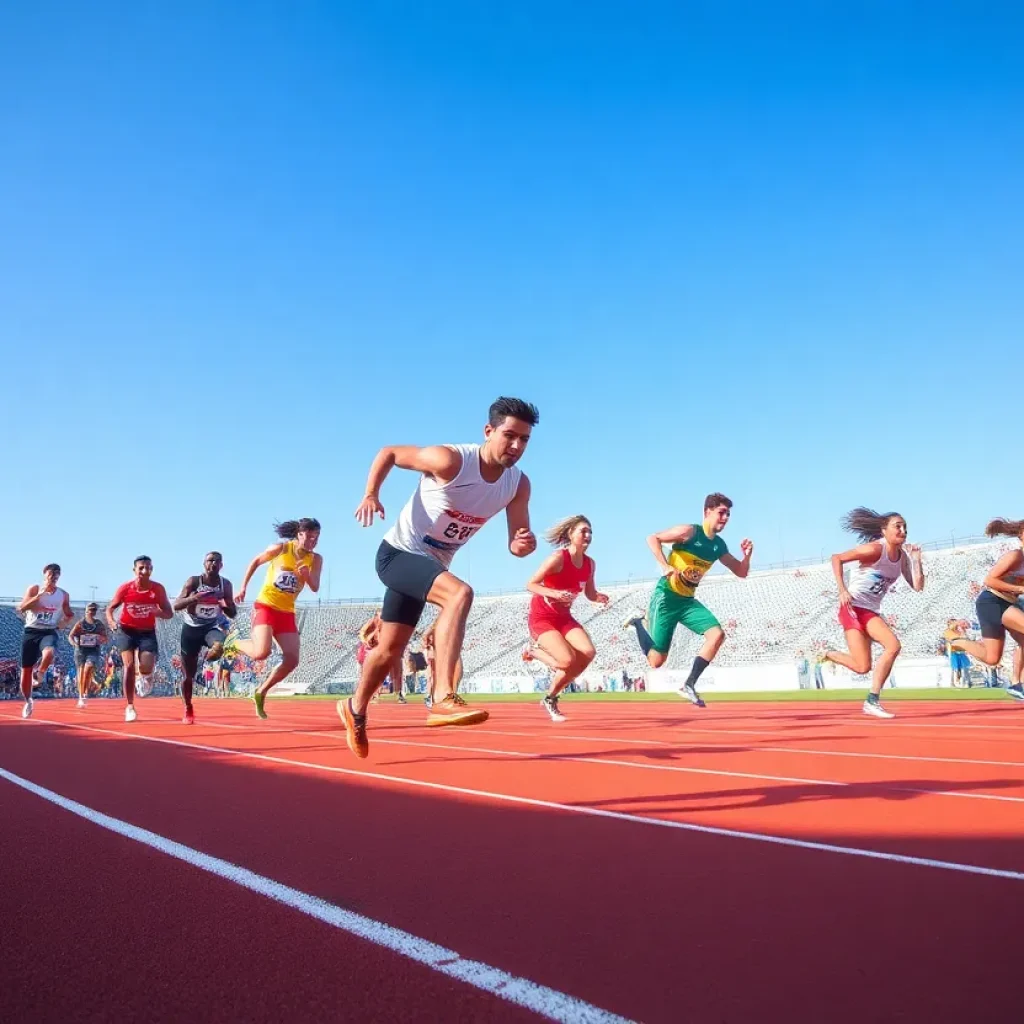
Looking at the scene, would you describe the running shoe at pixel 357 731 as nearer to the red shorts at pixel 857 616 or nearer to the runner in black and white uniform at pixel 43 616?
the red shorts at pixel 857 616

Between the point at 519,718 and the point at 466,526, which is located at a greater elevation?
the point at 466,526

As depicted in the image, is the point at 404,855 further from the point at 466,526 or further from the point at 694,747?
the point at 694,747

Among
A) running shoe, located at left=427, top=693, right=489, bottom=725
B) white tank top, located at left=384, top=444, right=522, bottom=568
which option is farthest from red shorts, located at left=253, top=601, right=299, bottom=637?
running shoe, located at left=427, top=693, right=489, bottom=725

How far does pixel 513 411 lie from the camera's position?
493 cm

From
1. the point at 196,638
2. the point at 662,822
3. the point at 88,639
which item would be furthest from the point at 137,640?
the point at 662,822

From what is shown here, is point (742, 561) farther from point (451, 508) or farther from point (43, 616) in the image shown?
point (43, 616)

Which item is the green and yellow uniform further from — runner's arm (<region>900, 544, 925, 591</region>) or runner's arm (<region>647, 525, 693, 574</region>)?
runner's arm (<region>900, 544, 925, 591</region>)

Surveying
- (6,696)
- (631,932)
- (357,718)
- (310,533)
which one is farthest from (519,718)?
(6,696)

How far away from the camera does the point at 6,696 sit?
35.7 m

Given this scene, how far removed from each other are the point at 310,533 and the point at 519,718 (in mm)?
3736

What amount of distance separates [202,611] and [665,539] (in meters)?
5.93

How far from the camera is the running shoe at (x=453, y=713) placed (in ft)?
14.5

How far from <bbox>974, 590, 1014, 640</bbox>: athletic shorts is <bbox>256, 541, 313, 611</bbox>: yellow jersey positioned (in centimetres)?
777

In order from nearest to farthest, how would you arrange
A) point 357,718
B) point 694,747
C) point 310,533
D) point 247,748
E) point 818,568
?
point 357,718, point 694,747, point 247,748, point 310,533, point 818,568
